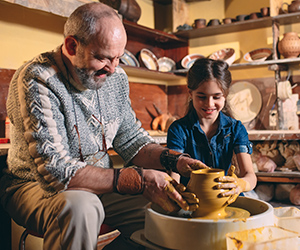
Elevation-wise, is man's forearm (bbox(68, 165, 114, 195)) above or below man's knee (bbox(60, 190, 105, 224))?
above

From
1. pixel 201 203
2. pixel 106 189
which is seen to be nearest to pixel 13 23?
pixel 106 189

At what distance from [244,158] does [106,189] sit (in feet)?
3.08

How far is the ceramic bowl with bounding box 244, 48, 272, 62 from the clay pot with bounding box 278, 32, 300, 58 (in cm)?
18

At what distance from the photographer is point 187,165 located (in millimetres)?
1606

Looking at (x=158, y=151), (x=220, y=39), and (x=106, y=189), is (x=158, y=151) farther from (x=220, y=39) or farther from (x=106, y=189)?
(x=220, y=39)

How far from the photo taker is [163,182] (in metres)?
1.36

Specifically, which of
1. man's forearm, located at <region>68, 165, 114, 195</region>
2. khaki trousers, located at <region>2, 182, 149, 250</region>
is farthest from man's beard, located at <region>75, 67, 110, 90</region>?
khaki trousers, located at <region>2, 182, 149, 250</region>

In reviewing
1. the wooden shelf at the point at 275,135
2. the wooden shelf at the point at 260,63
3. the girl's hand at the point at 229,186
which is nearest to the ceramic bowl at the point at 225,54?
the wooden shelf at the point at 260,63

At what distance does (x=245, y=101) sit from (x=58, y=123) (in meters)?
2.87

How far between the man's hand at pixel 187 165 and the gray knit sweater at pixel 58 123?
0.93ft

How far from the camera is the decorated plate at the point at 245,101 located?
388cm

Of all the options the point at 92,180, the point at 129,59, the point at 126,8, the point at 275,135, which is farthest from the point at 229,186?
the point at 126,8

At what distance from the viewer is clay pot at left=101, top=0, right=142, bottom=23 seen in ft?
10.8

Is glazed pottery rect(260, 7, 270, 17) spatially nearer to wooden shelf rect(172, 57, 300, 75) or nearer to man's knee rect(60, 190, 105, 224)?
wooden shelf rect(172, 57, 300, 75)
